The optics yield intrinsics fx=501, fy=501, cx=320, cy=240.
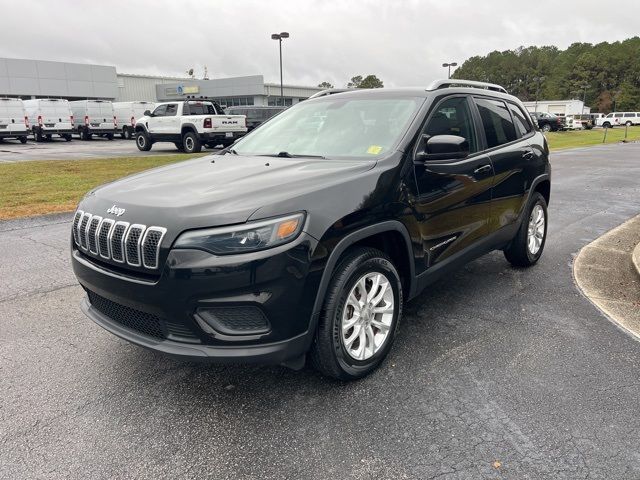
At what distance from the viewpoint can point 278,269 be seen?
8.10ft

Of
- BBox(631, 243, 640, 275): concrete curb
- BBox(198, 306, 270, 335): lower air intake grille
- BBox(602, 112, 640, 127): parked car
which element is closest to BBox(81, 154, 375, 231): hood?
BBox(198, 306, 270, 335): lower air intake grille

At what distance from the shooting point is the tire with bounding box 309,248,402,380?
9.13ft

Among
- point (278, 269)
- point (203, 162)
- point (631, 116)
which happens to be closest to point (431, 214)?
point (278, 269)

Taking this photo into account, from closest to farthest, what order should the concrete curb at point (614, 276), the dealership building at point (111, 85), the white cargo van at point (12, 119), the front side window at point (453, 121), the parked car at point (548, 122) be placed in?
the front side window at point (453, 121) < the concrete curb at point (614, 276) < the white cargo van at point (12, 119) < the parked car at point (548, 122) < the dealership building at point (111, 85)

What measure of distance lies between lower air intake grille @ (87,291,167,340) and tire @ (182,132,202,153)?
1679cm

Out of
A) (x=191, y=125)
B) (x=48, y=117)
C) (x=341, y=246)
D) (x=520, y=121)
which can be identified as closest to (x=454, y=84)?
(x=520, y=121)

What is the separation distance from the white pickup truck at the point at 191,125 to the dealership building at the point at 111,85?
2419cm

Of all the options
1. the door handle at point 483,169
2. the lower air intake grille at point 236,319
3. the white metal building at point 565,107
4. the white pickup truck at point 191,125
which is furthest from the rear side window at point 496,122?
the white metal building at point 565,107

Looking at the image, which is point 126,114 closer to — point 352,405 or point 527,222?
point 527,222

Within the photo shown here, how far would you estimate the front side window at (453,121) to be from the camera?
3.67 m

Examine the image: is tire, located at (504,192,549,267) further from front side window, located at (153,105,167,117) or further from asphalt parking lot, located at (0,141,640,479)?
front side window, located at (153,105,167,117)

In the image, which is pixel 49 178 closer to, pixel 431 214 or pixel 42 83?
pixel 431 214

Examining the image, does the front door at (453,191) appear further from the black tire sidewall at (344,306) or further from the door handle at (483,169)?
→ the black tire sidewall at (344,306)

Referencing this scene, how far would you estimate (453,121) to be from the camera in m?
3.95
